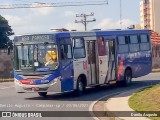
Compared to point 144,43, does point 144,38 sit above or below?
above

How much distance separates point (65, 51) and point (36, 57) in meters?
1.27

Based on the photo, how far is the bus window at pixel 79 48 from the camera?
20.9 meters

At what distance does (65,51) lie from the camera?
65.8ft

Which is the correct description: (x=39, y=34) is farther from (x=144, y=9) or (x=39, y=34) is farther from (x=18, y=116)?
(x=144, y=9)

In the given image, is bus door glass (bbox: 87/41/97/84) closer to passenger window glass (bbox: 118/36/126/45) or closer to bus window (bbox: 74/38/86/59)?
bus window (bbox: 74/38/86/59)

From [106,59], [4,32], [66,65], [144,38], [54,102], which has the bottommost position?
[54,102]

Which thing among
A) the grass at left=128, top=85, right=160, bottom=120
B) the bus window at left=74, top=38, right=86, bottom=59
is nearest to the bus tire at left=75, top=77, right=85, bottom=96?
the bus window at left=74, top=38, right=86, bottom=59

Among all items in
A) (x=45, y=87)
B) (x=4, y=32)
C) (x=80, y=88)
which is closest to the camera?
(x=45, y=87)

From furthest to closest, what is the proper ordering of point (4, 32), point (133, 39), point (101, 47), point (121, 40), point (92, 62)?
point (4, 32) → point (133, 39) → point (121, 40) → point (101, 47) → point (92, 62)

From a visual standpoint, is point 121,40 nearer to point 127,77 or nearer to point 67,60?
point 127,77

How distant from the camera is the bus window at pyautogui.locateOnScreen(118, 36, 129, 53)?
24.8 metres

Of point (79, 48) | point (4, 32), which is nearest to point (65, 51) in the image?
point (79, 48)

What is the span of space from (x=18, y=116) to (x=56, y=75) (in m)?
4.99

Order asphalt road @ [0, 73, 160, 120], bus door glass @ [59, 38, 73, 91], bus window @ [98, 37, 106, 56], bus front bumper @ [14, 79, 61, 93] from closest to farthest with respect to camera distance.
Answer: asphalt road @ [0, 73, 160, 120] < bus front bumper @ [14, 79, 61, 93] < bus door glass @ [59, 38, 73, 91] < bus window @ [98, 37, 106, 56]
